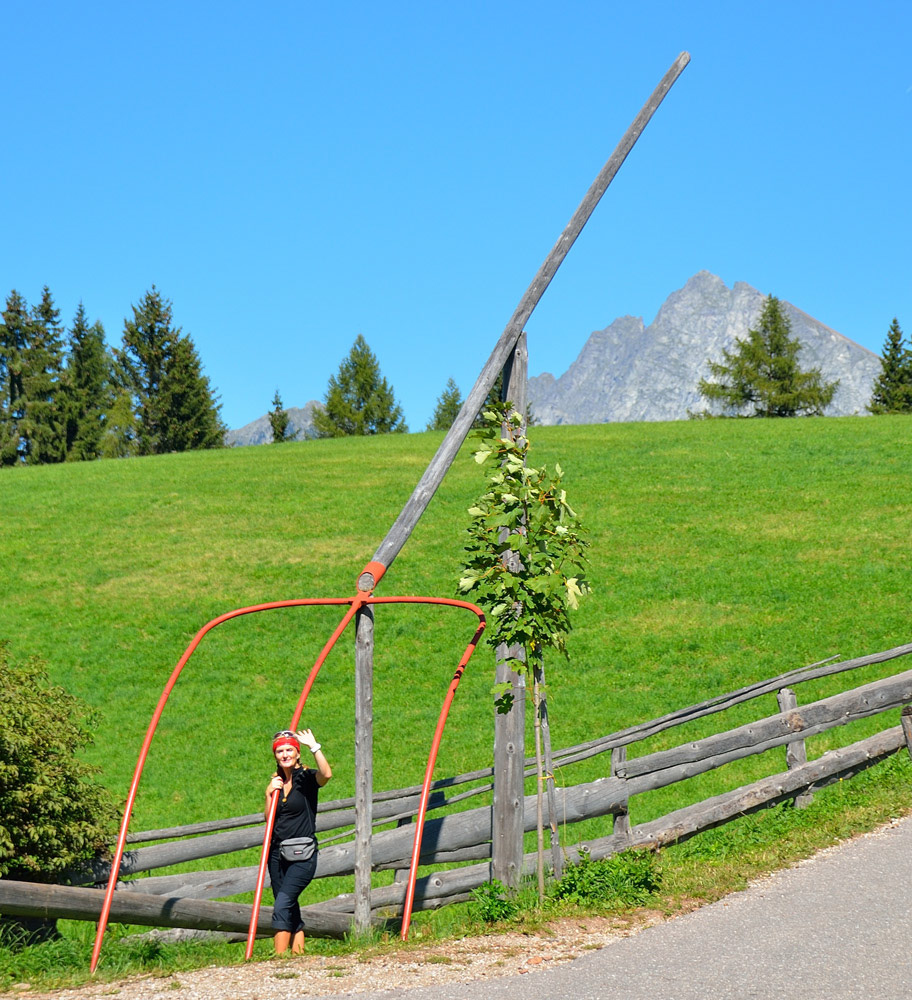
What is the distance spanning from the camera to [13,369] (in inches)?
2461

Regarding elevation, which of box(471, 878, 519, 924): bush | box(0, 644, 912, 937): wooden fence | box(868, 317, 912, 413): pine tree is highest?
box(868, 317, 912, 413): pine tree

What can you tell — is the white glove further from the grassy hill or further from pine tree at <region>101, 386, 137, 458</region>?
pine tree at <region>101, 386, 137, 458</region>

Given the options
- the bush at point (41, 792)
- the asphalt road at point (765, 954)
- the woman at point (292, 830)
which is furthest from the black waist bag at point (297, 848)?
the asphalt road at point (765, 954)

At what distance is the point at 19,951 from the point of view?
6.77 m

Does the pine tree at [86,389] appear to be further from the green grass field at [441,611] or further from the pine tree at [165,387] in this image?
the green grass field at [441,611]

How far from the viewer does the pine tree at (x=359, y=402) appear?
70938 mm

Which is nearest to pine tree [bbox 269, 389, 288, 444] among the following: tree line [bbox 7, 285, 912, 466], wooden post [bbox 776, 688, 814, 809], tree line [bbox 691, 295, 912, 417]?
tree line [bbox 7, 285, 912, 466]

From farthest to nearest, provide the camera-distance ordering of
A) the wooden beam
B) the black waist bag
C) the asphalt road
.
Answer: the black waist bag
the wooden beam
the asphalt road

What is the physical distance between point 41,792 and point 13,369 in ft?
203

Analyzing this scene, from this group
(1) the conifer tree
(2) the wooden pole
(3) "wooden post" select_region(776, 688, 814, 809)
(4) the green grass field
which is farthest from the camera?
(1) the conifer tree

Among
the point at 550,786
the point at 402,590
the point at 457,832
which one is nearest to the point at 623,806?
the point at 457,832

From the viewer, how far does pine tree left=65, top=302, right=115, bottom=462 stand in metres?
62.2

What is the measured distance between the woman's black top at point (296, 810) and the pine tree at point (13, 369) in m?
60.0

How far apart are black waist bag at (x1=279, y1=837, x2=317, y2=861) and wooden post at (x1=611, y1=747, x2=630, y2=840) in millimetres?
2813
